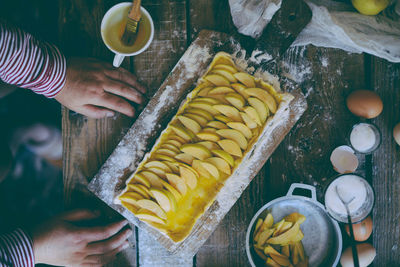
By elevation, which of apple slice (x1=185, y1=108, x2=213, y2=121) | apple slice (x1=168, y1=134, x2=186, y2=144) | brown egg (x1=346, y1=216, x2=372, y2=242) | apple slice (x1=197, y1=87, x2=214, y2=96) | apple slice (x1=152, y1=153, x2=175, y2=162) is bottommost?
brown egg (x1=346, y1=216, x2=372, y2=242)

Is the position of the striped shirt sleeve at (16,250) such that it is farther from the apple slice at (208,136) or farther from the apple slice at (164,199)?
the apple slice at (208,136)

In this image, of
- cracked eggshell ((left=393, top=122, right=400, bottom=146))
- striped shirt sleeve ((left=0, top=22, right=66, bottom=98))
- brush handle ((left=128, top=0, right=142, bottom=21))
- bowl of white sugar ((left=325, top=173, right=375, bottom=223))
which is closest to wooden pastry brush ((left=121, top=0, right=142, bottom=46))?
brush handle ((left=128, top=0, right=142, bottom=21))

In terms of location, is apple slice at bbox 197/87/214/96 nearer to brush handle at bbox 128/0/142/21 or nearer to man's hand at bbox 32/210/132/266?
brush handle at bbox 128/0/142/21

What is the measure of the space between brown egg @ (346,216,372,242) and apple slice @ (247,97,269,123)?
0.52 m

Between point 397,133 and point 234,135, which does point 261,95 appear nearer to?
point 234,135

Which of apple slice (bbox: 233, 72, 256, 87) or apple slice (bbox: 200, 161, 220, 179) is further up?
apple slice (bbox: 233, 72, 256, 87)

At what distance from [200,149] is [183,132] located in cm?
9

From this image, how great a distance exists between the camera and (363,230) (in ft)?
3.89

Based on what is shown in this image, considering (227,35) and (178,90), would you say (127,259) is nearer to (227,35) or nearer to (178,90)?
(178,90)

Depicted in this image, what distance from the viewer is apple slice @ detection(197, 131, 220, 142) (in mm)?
1095

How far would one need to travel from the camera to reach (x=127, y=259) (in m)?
1.26

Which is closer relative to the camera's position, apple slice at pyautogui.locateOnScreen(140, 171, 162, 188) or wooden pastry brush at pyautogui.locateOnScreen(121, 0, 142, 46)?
wooden pastry brush at pyautogui.locateOnScreen(121, 0, 142, 46)

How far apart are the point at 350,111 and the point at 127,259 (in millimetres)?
1022

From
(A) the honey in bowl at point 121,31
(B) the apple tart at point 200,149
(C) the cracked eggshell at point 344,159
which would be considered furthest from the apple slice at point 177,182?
(C) the cracked eggshell at point 344,159
